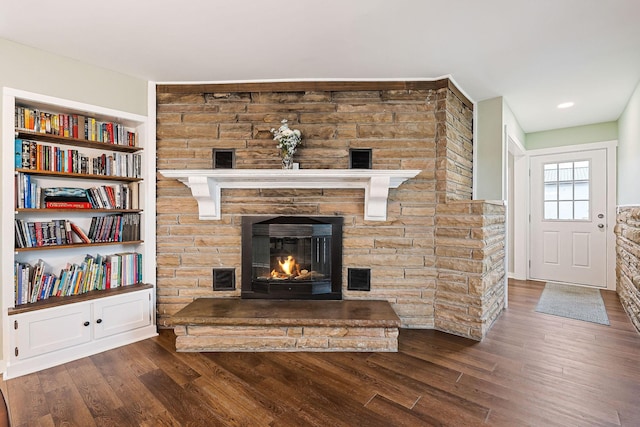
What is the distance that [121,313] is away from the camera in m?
2.47

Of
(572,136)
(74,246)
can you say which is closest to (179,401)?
(74,246)

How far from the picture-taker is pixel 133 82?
8.68 ft

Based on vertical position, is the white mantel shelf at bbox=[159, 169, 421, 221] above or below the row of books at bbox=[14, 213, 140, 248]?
above

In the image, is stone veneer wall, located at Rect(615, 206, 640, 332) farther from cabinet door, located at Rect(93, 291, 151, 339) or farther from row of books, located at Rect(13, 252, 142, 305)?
row of books, located at Rect(13, 252, 142, 305)

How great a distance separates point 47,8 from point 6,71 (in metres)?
0.68

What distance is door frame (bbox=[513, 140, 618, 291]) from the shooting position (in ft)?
A: 13.0

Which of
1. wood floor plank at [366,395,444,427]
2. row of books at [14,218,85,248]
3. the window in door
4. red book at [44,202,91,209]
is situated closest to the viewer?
wood floor plank at [366,395,444,427]

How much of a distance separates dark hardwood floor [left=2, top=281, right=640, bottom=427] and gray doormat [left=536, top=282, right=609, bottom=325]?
1.83 feet

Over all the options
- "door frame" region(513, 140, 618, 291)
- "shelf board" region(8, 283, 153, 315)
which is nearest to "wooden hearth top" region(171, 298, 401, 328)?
"shelf board" region(8, 283, 153, 315)

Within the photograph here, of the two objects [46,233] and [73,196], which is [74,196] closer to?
[73,196]

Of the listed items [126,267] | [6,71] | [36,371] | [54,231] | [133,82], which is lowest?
[36,371]

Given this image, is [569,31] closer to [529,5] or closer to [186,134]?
[529,5]

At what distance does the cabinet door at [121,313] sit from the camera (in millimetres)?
2354

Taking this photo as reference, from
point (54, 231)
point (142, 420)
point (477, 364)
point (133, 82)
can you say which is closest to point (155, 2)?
point (133, 82)
